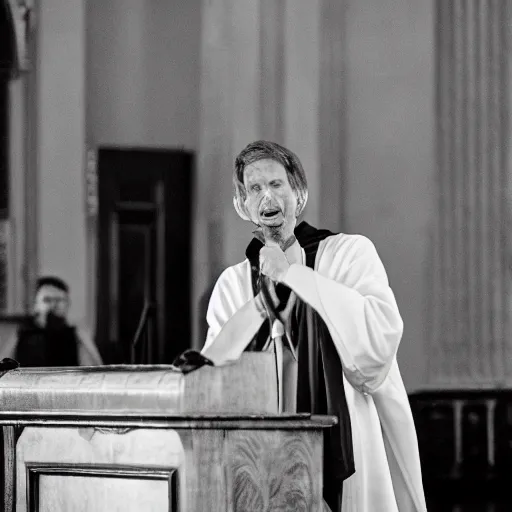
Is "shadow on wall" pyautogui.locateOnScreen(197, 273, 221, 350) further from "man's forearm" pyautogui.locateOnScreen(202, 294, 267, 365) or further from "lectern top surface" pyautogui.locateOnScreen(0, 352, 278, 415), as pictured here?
"lectern top surface" pyautogui.locateOnScreen(0, 352, 278, 415)

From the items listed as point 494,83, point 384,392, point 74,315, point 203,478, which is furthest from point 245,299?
point 494,83

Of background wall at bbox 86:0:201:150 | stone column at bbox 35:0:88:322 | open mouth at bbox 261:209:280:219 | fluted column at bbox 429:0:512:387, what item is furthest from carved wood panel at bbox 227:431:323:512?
fluted column at bbox 429:0:512:387

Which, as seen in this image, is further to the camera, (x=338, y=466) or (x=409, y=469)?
(x=409, y=469)

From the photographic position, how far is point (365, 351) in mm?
2354

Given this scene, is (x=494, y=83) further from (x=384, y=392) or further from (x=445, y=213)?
(x=384, y=392)

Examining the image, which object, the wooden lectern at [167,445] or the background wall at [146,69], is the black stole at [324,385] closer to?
the wooden lectern at [167,445]

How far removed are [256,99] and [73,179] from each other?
53.3 inches

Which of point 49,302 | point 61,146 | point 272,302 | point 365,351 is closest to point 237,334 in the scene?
point 272,302

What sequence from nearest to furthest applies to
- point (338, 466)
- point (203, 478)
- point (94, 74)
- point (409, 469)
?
point (203, 478) < point (338, 466) < point (409, 469) < point (94, 74)

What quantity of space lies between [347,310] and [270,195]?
13.4 inches

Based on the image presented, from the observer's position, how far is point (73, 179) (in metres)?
7.45

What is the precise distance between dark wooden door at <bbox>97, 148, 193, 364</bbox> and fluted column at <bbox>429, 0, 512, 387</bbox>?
73.3 inches

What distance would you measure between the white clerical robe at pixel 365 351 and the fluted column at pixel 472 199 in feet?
18.6

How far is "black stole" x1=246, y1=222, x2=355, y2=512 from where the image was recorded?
232 cm
